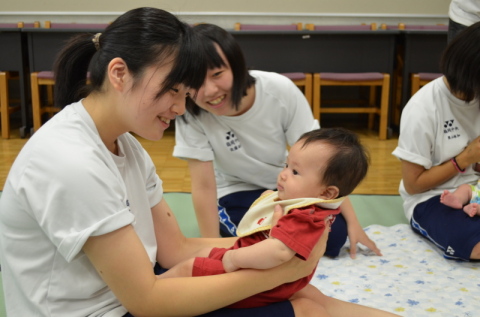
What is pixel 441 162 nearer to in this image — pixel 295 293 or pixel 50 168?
pixel 295 293

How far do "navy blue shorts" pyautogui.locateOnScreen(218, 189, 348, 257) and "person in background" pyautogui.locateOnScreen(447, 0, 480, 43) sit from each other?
3.50ft

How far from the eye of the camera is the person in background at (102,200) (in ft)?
3.42

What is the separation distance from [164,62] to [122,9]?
4854 mm

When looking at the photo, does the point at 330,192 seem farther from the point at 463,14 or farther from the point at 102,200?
the point at 463,14

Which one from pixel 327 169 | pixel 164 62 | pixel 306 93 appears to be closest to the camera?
pixel 164 62

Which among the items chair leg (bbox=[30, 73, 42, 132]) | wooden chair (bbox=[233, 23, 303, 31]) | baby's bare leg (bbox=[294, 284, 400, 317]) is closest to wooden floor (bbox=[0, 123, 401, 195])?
chair leg (bbox=[30, 73, 42, 132])

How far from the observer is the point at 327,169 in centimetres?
138

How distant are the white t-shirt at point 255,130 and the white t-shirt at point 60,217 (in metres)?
1.04

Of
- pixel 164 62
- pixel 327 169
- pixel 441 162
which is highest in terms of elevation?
pixel 164 62

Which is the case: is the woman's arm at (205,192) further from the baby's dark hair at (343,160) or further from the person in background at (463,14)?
the person in background at (463,14)

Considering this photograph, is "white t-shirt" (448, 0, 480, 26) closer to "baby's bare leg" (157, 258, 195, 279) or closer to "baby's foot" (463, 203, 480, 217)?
"baby's foot" (463, 203, 480, 217)

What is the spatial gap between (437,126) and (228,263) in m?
1.30

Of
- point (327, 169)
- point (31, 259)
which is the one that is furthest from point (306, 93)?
point (31, 259)

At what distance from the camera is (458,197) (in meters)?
2.16
